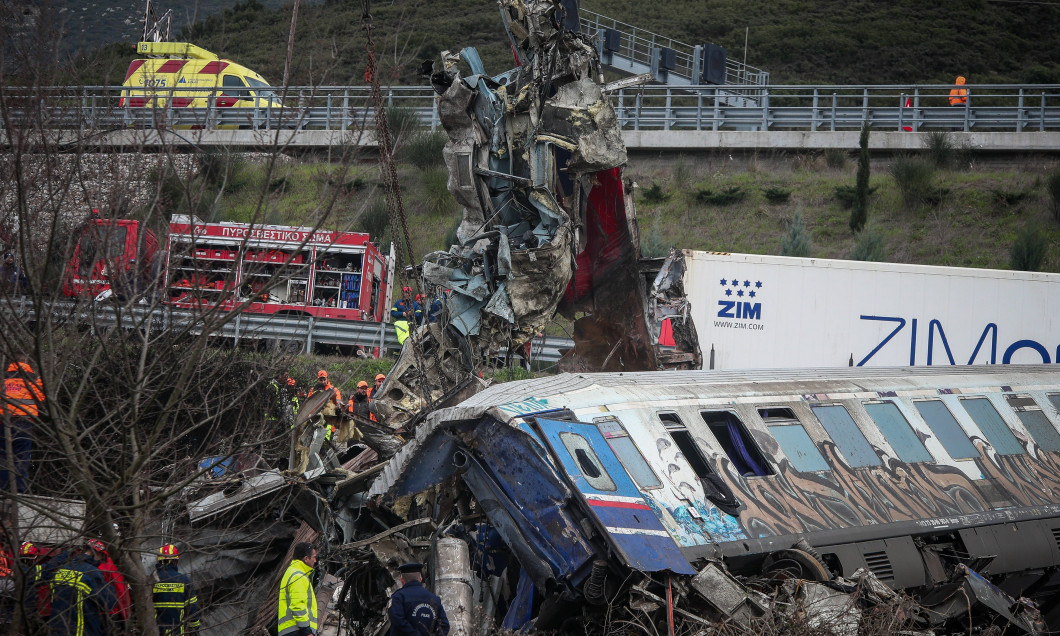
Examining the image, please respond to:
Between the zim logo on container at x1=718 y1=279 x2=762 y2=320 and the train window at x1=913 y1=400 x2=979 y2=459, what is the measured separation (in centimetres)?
922

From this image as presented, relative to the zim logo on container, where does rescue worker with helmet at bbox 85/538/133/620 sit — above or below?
above

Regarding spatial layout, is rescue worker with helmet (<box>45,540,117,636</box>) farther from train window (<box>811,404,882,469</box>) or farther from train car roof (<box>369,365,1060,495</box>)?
train window (<box>811,404,882,469</box>)

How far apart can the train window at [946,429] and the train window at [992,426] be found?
0.39 metres

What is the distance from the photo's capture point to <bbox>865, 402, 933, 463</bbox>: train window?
1204cm

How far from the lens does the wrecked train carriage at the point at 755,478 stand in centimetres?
901

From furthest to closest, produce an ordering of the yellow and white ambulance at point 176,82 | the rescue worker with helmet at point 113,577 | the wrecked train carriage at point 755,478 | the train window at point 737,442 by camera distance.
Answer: the train window at point 737,442, the wrecked train carriage at point 755,478, the rescue worker with helmet at point 113,577, the yellow and white ambulance at point 176,82

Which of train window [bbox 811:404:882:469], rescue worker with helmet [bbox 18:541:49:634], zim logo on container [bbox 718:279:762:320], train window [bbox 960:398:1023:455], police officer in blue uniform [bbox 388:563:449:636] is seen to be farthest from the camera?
zim logo on container [bbox 718:279:762:320]

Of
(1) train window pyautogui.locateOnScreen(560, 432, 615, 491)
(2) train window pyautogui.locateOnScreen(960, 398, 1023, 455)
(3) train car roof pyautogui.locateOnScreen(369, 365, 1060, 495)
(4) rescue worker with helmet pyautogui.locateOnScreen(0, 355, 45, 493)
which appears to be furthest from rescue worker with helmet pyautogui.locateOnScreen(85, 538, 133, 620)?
(2) train window pyautogui.locateOnScreen(960, 398, 1023, 455)

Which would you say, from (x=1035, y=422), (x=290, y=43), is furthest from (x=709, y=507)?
(x=1035, y=422)

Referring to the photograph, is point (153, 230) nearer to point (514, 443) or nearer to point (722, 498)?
point (514, 443)

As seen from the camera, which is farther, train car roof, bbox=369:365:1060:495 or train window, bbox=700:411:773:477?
train window, bbox=700:411:773:477

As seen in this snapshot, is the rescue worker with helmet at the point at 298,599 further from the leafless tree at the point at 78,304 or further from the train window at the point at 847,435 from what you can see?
the train window at the point at 847,435

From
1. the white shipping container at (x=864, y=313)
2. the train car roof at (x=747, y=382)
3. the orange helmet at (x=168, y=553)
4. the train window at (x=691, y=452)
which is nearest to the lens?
the orange helmet at (x=168, y=553)

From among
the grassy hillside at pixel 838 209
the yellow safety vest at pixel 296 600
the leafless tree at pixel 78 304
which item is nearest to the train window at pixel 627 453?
the yellow safety vest at pixel 296 600
